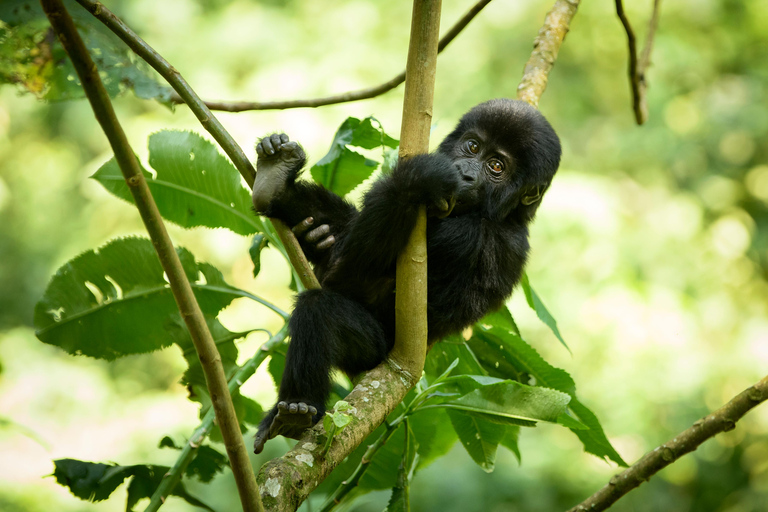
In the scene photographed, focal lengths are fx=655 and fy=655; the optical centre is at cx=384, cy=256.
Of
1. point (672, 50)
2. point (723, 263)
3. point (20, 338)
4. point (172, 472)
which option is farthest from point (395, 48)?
point (172, 472)

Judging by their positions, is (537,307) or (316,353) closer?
(316,353)

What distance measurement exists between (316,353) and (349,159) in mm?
960

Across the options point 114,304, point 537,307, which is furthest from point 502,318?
point 114,304

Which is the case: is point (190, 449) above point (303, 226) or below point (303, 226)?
below

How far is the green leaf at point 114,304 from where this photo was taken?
237 cm

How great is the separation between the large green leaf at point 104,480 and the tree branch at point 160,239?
35.4 inches

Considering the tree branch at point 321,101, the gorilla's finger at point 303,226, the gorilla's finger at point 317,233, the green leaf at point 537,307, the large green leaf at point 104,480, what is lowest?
the green leaf at point 537,307

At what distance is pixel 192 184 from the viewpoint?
2564mm

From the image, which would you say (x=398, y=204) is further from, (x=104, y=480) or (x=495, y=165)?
(x=104, y=480)

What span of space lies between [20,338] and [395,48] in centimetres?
618

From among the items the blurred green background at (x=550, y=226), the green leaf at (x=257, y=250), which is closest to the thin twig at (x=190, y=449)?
the green leaf at (x=257, y=250)

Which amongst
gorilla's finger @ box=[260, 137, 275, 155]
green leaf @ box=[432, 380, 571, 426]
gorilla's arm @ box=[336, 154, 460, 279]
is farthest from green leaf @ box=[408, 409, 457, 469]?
gorilla's finger @ box=[260, 137, 275, 155]

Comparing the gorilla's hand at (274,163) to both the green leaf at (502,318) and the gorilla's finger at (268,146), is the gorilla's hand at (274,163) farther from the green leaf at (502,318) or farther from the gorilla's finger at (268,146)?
the green leaf at (502,318)

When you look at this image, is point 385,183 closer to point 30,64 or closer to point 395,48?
point 30,64
